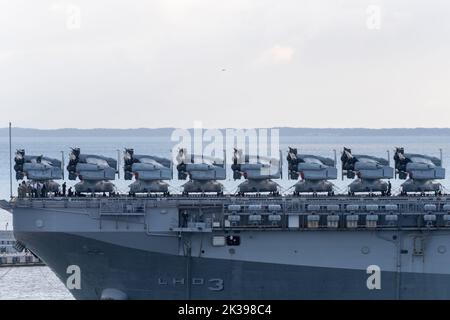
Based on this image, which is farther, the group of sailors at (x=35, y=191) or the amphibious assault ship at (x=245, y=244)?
the group of sailors at (x=35, y=191)

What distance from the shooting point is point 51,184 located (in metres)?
53.2

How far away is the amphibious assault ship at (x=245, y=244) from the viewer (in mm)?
50656

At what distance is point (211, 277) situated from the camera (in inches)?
2015

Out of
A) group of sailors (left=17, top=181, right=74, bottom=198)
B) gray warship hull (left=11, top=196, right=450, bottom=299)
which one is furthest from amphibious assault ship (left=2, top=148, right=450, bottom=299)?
Result: group of sailors (left=17, top=181, right=74, bottom=198)

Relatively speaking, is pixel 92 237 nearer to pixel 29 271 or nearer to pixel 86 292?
pixel 86 292

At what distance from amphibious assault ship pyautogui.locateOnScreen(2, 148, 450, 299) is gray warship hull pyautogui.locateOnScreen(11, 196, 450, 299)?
39mm

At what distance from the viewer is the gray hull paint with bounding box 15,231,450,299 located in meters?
51.0

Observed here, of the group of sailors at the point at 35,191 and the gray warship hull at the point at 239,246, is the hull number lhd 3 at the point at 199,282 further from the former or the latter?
the group of sailors at the point at 35,191

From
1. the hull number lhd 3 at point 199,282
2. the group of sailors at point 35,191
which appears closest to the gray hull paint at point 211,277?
the hull number lhd 3 at point 199,282

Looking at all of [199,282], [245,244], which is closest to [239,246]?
[245,244]

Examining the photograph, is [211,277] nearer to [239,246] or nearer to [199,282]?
[199,282]

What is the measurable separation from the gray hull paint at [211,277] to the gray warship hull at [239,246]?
40mm

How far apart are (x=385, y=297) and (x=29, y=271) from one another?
32.2 meters
